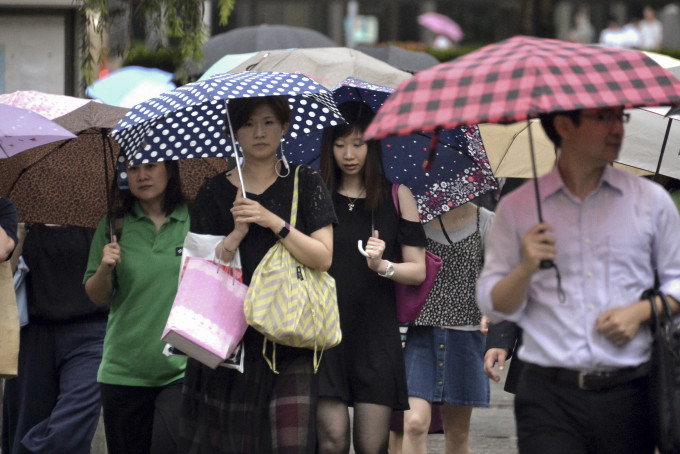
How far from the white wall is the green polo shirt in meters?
3.89

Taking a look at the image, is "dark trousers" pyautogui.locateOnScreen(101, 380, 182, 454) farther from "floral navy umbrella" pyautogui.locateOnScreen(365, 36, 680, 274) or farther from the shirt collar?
"floral navy umbrella" pyautogui.locateOnScreen(365, 36, 680, 274)

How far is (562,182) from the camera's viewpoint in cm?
412

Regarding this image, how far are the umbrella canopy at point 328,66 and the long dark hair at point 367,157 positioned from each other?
1.66m

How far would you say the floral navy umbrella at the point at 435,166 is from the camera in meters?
6.46

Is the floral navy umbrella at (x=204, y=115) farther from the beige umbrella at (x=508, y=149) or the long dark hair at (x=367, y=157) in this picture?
the beige umbrella at (x=508, y=149)

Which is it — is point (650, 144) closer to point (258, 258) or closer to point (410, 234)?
point (410, 234)

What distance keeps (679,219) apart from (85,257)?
385 centimetres

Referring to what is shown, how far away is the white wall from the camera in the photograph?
9.50 m

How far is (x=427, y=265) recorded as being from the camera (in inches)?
237

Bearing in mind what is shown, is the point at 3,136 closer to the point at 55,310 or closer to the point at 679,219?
the point at 55,310

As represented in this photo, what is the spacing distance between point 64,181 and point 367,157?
1.74m

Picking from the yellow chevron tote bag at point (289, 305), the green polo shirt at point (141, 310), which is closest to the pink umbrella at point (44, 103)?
the green polo shirt at point (141, 310)

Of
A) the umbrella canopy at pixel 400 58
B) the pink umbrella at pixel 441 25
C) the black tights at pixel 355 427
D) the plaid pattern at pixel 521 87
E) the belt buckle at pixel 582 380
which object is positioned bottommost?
the pink umbrella at pixel 441 25

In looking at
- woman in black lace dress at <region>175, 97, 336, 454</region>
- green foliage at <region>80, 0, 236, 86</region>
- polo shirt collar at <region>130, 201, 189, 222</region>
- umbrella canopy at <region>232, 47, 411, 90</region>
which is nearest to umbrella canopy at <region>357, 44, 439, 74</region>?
umbrella canopy at <region>232, 47, 411, 90</region>
